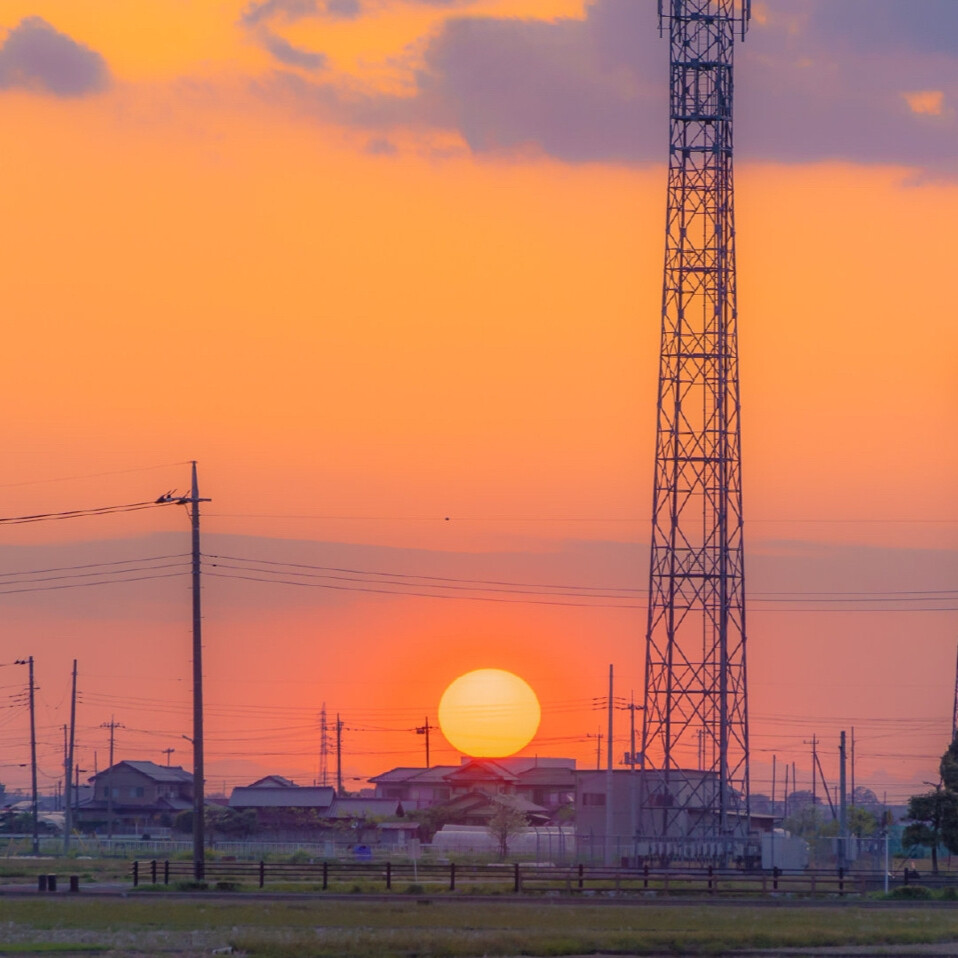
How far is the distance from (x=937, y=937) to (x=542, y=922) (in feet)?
26.9

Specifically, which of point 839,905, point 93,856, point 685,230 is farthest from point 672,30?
point 93,856

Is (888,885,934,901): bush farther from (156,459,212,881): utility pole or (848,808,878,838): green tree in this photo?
(848,808,878,838): green tree

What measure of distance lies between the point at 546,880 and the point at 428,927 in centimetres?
2025

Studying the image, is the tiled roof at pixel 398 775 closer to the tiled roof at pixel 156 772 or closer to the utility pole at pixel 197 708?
the tiled roof at pixel 156 772

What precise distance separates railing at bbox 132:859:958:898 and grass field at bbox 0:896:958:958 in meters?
4.92

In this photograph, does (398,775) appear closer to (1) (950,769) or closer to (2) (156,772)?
(2) (156,772)

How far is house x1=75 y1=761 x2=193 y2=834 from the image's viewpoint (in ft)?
435

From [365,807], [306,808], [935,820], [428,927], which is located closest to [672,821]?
[935,820]

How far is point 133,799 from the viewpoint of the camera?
135125mm

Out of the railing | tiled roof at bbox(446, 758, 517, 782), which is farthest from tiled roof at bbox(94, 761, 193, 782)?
the railing

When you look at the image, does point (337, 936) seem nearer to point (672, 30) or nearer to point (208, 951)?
point (208, 951)

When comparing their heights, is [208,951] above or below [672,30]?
below

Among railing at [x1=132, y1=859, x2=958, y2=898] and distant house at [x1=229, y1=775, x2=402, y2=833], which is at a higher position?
railing at [x1=132, y1=859, x2=958, y2=898]

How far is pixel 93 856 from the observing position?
8431cm
